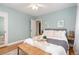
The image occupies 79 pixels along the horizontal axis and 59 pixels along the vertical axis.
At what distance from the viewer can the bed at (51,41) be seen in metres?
1.22

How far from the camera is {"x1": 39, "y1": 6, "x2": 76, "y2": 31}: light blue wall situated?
1135 mm

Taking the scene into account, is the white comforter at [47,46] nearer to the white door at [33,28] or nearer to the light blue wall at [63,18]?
the white door at [33,28]

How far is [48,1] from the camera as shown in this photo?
3.58 ft

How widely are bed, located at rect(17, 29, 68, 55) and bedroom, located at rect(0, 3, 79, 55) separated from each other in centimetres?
2

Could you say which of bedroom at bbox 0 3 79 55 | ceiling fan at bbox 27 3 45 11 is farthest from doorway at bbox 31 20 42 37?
ceiling fan at bbox 27 3 45 11

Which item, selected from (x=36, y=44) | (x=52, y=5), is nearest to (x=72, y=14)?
(x=52, y=5)

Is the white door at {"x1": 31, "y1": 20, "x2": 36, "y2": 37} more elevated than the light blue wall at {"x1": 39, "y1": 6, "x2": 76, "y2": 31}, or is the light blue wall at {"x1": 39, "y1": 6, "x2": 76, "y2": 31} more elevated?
the light blue wall at {"x1": 39, "y1": 6, "x2": 76, "y2": 31}

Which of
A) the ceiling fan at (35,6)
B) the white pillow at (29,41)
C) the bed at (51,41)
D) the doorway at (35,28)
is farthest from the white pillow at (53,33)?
the ceiling fan at (35,6)

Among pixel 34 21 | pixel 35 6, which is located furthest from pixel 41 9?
pixel 34 21

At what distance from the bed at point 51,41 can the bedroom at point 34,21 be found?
2 cm

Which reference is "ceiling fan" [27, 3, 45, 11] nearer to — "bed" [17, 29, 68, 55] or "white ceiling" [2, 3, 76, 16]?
"white ceiling" [2, 3, 76, 16]

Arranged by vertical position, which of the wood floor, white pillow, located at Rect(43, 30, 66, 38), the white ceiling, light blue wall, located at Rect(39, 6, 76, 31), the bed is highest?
the white ceiling
